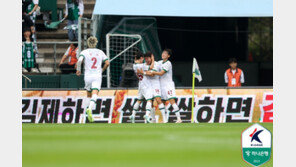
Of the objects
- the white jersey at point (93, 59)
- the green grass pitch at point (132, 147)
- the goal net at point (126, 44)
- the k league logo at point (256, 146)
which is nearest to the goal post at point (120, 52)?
the goal net at point (126, 44)

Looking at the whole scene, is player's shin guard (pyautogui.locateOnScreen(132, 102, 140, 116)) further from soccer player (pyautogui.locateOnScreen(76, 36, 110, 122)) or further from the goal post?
the goal post

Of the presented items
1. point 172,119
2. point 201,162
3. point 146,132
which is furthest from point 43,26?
point 201,162

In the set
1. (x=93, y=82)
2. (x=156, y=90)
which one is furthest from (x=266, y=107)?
(x=93, y=82)

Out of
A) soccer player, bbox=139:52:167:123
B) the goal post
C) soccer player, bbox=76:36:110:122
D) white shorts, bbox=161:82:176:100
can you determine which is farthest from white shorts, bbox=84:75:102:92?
the goal post

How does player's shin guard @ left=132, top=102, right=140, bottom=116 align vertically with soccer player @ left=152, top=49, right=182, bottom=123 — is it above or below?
below

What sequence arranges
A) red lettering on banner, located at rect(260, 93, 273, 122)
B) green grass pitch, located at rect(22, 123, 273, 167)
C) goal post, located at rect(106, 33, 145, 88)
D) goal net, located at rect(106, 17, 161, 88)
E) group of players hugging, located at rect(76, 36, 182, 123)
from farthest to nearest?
goal post, located at rect(106, 33, 145, 88) → goal net, located at rect(106, 17, 161, 88) → red lettering on banner, located at rect(260, 93, 273, 122) → group of players hugging, located at rect(76, 36, 182, 123) → green grass pitch, located at rect(22, 123, 273, 167)

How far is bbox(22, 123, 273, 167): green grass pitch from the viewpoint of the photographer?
897cm

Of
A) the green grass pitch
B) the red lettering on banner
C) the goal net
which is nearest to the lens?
the green grass pitch

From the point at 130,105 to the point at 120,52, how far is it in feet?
10.7

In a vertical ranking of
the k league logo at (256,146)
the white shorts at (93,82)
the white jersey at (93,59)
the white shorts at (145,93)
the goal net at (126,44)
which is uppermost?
the goal net at (126,44)

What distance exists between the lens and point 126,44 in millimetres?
20047

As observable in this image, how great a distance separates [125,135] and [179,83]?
11723 mm

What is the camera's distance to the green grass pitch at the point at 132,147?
29.4ft

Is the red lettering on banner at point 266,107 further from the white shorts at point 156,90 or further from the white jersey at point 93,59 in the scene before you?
the white jersey at point 93,59
